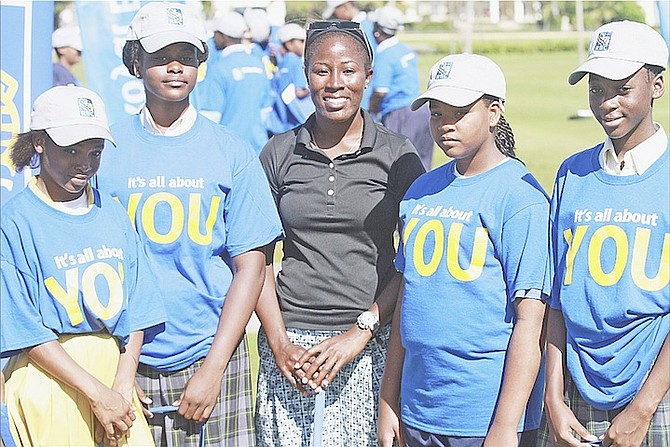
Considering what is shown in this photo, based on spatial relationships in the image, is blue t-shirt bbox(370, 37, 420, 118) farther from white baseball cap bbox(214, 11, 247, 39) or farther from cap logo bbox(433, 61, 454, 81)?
cap logo bbox(433, 61, 454, 81)

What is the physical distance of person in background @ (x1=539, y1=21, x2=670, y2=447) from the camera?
2779mm

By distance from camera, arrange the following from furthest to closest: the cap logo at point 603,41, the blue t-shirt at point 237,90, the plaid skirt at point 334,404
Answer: the blue t-shirt at point 237,90 → the plaid skirt at point 334,404 → the cap logo at point 603,41

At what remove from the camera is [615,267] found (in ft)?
9.21

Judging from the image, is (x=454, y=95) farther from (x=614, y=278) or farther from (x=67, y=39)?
(x=67, y=39)

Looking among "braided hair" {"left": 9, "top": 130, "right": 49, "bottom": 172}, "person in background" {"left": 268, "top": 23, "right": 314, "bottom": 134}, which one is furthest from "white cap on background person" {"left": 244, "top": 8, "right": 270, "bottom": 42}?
"braided hair" {"left": 9, "top": 130, "right": 49, "bottom": 172}

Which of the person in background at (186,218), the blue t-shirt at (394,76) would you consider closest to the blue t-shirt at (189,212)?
the person in background at (186,218)

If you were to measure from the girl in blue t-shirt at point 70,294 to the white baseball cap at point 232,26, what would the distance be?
760cm

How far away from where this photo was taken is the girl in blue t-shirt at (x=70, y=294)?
2.98 metres

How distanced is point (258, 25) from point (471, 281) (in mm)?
8798

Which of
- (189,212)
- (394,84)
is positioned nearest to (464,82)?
(189,212)

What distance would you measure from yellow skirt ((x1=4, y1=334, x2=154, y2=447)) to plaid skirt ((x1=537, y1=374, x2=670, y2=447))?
1.39 meters

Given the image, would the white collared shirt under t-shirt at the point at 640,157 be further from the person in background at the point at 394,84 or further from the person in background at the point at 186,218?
the person in background at the point at 394,84

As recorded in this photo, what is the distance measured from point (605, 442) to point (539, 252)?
57 centimetres

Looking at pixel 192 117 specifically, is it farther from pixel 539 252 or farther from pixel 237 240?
pixel 539 252
